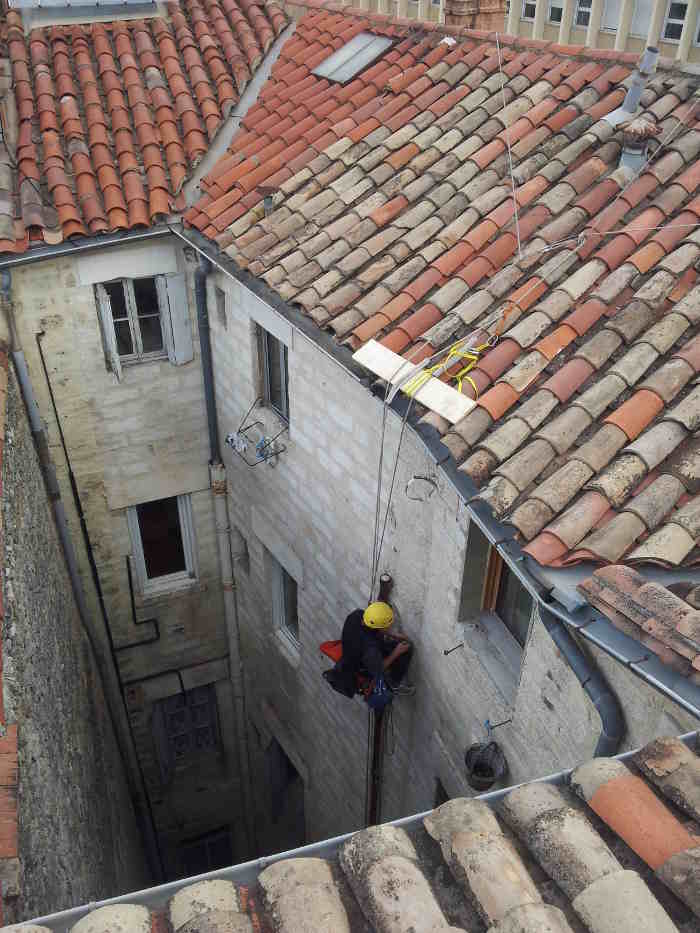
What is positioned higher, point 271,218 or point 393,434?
point 271,218

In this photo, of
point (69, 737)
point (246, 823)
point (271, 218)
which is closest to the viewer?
point (69, 737)

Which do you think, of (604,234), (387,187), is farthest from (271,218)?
(604,234)

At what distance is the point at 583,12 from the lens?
68.9ft

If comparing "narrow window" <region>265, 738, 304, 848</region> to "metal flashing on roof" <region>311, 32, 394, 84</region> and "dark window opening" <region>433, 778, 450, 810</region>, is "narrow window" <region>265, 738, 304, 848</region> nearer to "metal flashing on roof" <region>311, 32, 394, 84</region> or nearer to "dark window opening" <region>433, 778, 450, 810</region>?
"dark window opening" <region>433, 778, 450, 810</region>

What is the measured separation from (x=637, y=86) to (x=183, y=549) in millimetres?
9297

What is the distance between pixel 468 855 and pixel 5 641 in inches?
154

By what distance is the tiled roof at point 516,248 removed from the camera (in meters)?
5.31

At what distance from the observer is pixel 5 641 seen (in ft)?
19.6

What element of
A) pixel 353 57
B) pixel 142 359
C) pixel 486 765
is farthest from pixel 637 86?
pixel 142 359

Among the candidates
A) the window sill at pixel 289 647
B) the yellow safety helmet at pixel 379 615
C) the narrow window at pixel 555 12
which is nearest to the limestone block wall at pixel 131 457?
the window sill at pixel 289 647

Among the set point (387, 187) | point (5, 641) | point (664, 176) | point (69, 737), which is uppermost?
point (664, 176)

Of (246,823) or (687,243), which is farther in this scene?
(246,823)

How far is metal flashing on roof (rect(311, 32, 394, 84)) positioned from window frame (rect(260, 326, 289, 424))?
3.40m

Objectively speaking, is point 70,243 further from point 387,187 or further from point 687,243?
point 687,243
